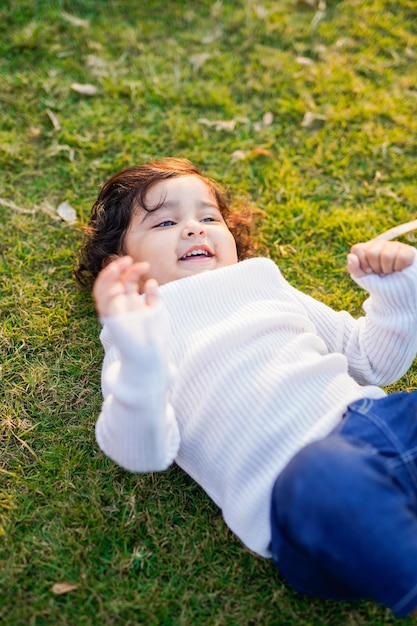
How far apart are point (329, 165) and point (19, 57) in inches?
85.6

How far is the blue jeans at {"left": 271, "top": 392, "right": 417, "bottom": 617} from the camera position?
1796 mm

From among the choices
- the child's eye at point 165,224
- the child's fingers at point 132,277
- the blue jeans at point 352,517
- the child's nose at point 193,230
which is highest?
the child's fingers at point 132,277

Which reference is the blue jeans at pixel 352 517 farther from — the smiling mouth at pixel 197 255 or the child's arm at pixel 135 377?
the smiling mouth at pixel 197 255

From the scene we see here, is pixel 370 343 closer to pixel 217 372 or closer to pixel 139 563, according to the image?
Answer: pixel 217 372

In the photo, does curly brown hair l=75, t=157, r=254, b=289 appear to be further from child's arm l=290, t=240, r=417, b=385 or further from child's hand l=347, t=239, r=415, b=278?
child's hand l=347, t=239, r=415, b=278

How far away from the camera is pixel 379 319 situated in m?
2.43

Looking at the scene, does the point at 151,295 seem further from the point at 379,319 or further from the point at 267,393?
the point at 379,319

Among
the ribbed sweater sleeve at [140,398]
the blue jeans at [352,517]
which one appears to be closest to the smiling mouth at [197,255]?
the ribbed sweater sleeve at [140,398]

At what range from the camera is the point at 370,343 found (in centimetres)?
248

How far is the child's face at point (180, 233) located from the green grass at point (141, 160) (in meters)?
0.60

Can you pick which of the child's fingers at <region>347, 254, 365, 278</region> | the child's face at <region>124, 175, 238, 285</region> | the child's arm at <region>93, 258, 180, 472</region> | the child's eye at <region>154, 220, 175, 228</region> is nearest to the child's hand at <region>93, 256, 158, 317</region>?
the child's arm at <region>93, 258, 180, 472</region>

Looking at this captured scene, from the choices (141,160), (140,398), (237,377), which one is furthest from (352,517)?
(141,160)

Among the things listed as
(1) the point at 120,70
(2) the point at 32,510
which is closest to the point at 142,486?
(2) the point at 32,510

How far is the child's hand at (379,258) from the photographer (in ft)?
7.52
